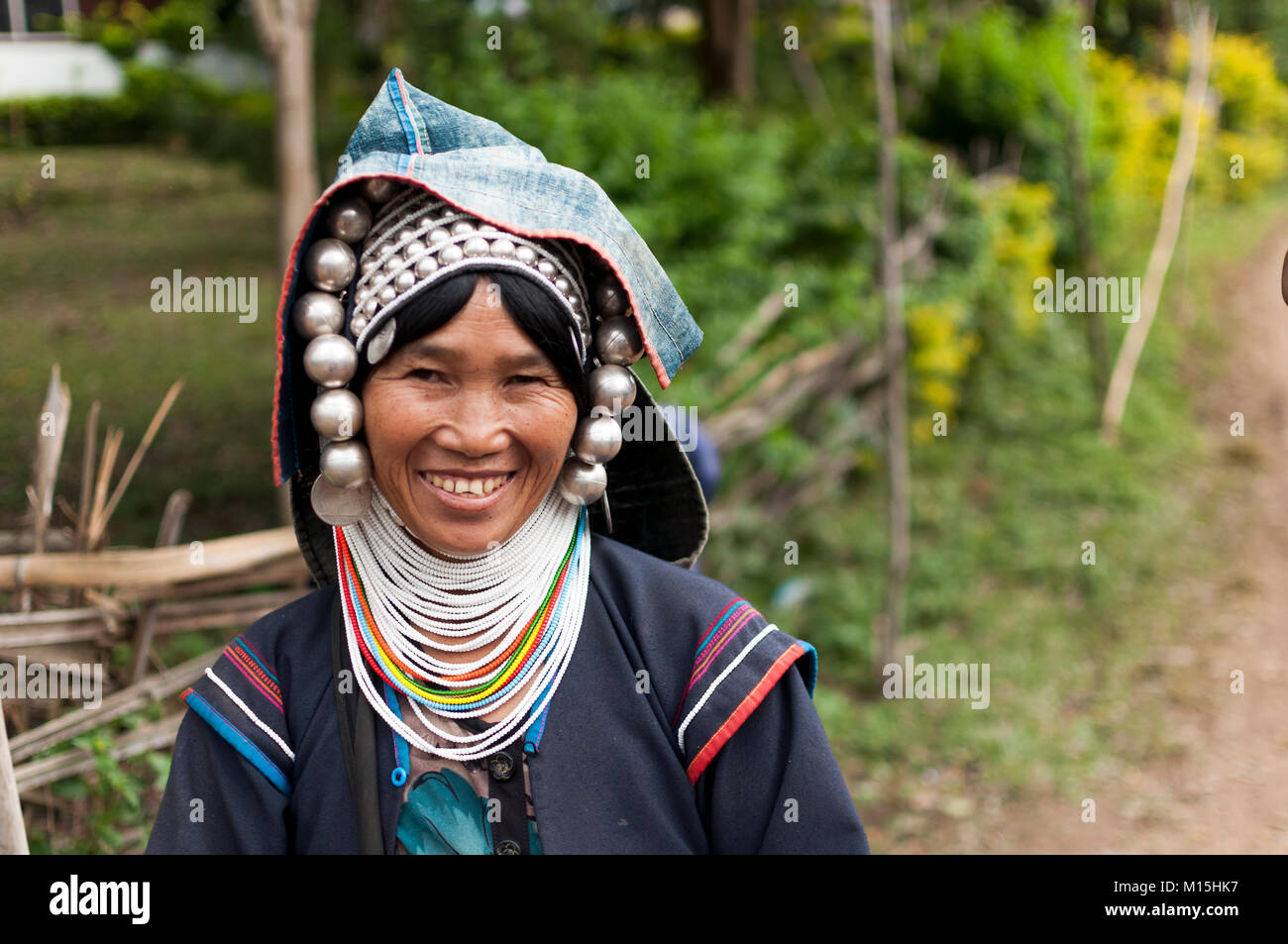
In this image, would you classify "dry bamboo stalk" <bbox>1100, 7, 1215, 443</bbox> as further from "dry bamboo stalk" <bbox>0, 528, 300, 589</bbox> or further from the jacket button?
the jacket button

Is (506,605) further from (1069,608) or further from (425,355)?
(1069,608)

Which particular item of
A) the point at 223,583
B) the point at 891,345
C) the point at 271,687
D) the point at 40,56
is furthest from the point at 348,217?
the point at 891,345

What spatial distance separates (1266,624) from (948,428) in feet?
9.09

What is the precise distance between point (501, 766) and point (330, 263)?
28.6 inches

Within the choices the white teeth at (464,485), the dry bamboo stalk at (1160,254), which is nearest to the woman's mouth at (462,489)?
the white teeth at (464,485)

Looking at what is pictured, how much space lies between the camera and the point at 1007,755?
17.7 ft

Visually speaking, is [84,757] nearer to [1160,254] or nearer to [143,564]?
[143,564]

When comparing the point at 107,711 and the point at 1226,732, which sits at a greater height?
the point at 107,711

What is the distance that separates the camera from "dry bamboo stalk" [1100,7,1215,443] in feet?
29.7

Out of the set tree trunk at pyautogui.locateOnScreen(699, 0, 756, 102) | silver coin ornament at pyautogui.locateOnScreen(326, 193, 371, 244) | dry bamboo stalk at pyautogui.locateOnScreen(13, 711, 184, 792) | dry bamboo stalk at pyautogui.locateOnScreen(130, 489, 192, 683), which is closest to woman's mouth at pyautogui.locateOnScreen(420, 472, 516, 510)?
silver coin ornament at pyautogui.locateOnScreen(326, 193, 371, 244)

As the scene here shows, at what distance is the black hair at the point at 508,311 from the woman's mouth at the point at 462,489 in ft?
0.56

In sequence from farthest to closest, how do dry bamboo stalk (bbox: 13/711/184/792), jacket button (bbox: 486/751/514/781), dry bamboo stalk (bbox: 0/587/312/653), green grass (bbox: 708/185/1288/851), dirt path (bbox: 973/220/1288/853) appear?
green grass (bbox: 708/185/1288/851) → dirt path (bbox: 973/220/1288/853) → dry bamboo stalk (bbox: 0/587/312/653) → dry bamboo stalk (bbox: 13/711/184/792) → jacket button (bbox: 486/751/514/781)

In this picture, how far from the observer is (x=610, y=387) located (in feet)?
5.33
